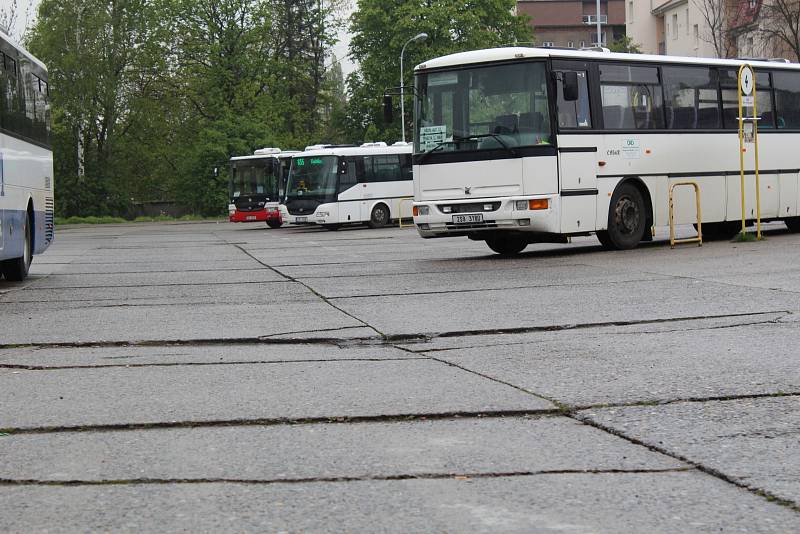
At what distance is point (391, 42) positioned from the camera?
70.5m

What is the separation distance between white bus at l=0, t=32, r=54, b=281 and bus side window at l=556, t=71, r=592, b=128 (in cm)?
790

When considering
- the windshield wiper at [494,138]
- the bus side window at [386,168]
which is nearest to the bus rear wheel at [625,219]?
the windshield wiper at [494,138]

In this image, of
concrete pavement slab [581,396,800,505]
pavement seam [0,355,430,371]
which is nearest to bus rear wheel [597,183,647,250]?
pavement seam [0,355,430,371]

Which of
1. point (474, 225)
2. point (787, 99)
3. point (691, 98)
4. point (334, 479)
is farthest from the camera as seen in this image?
point (787, 99)

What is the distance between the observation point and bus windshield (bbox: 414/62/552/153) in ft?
65.3

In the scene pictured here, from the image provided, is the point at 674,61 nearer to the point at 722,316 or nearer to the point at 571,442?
the point at 722,316

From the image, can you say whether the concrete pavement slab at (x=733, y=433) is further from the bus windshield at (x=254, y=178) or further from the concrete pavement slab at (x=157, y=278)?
the bus windshield at (x=254, y=178)

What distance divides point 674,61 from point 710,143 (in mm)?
1658

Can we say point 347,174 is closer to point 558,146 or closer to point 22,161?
point 558,146

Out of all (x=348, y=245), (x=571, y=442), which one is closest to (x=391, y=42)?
(x=348, y=245)

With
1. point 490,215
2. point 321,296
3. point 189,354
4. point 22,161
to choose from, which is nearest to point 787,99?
point 490,215

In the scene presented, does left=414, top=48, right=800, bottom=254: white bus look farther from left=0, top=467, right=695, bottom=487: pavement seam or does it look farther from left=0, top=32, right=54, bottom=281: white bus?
left=0, top=467, right=695, bottom=487: pavement seam

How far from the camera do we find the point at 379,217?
148 ft

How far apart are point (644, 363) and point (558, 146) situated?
39.2 ft
